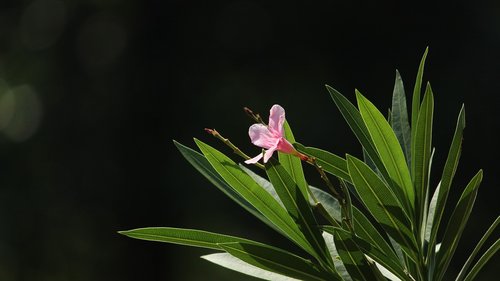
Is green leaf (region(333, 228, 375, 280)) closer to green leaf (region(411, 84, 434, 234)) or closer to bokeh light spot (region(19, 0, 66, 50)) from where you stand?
green leaf (region(411, 84, 434, 234))

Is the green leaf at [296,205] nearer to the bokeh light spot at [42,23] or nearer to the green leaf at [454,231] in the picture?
the green leaf at [454,231]

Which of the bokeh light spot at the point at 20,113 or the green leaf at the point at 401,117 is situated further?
the bokeh light spot at the point at 20,113

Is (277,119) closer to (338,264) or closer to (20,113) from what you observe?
(338,264)

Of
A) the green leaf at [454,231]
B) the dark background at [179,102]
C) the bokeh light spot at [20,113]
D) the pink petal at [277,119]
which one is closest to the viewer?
the pink petal at [277,119]

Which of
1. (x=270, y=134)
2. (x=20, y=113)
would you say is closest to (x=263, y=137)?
(x=270, y=134)

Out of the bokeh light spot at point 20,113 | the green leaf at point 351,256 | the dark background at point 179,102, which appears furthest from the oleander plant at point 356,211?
the bokeh light spot at point 20,113

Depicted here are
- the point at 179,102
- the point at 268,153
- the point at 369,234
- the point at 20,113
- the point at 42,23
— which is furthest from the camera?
the point at 20,113

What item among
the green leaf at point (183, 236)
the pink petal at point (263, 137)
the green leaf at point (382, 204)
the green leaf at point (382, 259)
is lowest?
the green leaf at point (382, 259)
